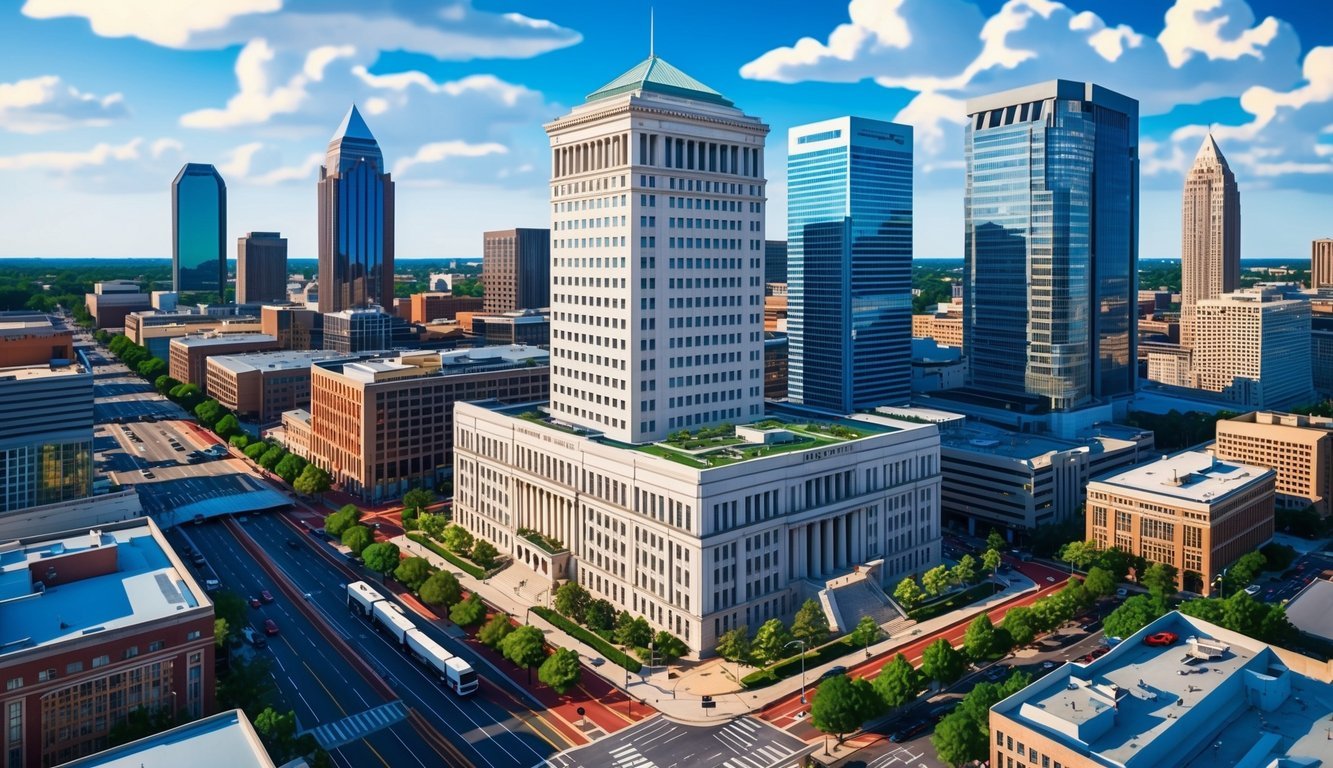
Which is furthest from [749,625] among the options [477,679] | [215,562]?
[215,562]

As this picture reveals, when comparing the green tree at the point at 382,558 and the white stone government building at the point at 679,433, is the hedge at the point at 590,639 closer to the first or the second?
the white stone government building at the point at 679,433

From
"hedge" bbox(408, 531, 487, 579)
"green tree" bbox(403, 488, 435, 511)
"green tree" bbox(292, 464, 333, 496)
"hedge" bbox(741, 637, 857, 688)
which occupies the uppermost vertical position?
"green tree" bbox(292, 464, 333, 496)

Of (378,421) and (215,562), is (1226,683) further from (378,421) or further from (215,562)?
(378,421)

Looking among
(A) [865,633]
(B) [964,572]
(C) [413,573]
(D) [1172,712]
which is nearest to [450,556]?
(C) [413,573]

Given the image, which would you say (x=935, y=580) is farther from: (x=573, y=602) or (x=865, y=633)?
(x=573, y=602)

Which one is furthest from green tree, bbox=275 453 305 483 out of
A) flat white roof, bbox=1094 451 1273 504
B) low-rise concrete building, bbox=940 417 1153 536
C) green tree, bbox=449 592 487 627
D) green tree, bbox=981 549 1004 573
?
flat white roof, bbox=1094 451 1273 504

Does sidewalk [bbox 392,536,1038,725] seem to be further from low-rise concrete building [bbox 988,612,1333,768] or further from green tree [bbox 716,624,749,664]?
low-rise concrete building [bbox 988,612,1333,768]

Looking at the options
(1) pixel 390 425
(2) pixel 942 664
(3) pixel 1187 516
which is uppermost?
(1) pixel 390 425
